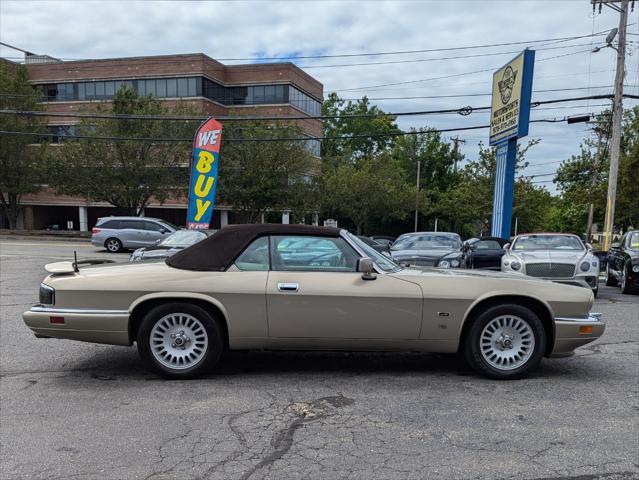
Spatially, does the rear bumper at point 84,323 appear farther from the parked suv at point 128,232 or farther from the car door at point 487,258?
the parked suv at point 128,232

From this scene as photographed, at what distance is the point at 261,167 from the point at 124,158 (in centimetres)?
859

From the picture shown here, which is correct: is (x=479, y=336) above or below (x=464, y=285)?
below

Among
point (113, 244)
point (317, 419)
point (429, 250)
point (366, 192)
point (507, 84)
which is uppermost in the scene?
point (507, 84)

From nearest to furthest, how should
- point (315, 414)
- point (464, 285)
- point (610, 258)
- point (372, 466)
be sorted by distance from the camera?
point (372, 466), point (315, 414), point (464, 285), point (610, 258)

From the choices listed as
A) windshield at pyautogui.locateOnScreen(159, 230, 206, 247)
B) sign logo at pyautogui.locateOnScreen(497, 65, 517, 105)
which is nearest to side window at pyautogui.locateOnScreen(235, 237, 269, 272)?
windshield at pyautogui.locateOnScreen(159, 230, 206, 247)

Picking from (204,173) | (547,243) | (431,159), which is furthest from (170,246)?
(431,159)

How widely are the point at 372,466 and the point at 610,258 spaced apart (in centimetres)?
1220

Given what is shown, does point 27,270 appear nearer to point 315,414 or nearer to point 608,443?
point 315,414

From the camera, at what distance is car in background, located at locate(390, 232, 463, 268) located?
36.2 ft

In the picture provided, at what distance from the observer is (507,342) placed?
15.4 ft

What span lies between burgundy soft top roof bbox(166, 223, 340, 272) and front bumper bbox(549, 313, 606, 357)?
224 cm

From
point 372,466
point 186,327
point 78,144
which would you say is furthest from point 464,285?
point 78,144

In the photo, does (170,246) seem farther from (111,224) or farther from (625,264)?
(111,224)

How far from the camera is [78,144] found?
31.8 meters
